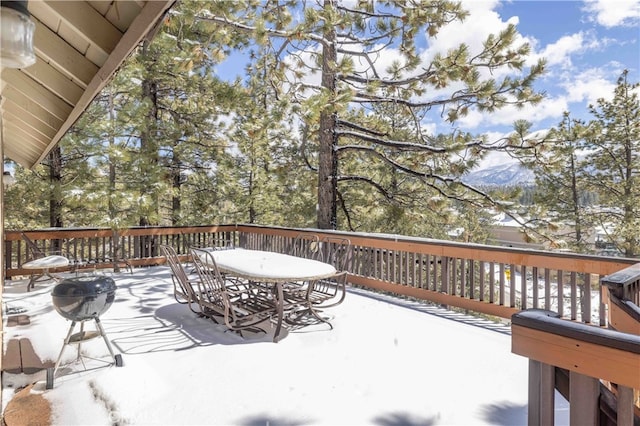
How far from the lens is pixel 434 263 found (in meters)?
5.11

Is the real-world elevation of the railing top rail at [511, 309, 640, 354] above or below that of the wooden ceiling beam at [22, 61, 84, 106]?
below

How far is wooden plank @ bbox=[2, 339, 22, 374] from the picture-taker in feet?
9.71

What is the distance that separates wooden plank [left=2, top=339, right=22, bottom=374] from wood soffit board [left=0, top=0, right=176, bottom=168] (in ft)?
6.78

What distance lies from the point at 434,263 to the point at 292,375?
2.86 m

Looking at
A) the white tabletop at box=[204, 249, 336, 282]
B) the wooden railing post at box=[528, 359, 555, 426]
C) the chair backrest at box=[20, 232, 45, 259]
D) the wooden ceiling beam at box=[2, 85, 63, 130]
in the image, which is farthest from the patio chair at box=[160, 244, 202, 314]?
the wooden railing post at box=[528, 359, 555, 426]

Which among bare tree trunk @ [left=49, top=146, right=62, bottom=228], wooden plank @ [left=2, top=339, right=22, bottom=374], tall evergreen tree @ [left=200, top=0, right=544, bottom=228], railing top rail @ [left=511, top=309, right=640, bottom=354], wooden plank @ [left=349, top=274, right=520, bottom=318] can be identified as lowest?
wooden plank @ [left=2, top=339, right=22, bottom=374]

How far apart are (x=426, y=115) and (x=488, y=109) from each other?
157 centimetres

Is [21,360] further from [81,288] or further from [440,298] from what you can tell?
[440,298]

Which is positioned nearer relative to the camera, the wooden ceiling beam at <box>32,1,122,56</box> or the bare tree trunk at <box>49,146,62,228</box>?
the wooden ceiling beam at <box>32,1,122,56</box>

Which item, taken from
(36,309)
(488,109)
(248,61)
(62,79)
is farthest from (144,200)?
(488,109)

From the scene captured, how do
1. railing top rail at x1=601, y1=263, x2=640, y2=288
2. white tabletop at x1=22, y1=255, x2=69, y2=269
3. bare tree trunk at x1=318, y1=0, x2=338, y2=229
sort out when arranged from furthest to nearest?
bare tree trunk at x1=318, y1=0, x2=338, y2=229 → white tabletop at x1=22, y1=255, x2=69, y2=269 → railing top rail at x1=601, y1=263, x2=640, y2=288

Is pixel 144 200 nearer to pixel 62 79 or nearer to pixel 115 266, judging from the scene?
pixel 115 266

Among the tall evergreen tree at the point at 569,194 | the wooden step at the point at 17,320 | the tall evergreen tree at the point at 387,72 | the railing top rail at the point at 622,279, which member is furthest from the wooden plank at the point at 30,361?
the tall evergreen tree at the point at 569,194

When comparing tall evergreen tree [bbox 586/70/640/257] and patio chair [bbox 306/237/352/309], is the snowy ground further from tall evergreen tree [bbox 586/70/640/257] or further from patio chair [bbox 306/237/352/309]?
tall evergreen tree [bbox 586/70/640/257]
